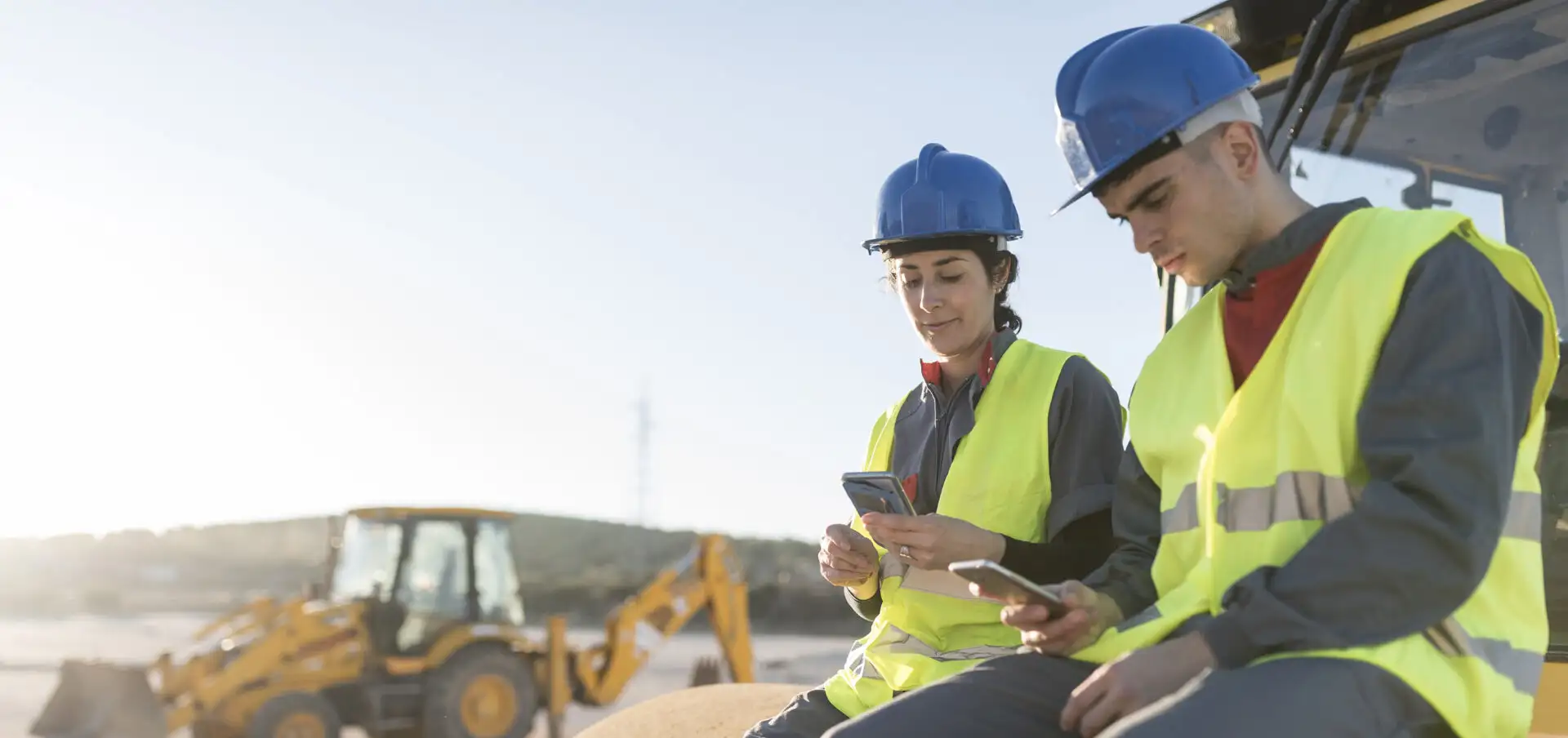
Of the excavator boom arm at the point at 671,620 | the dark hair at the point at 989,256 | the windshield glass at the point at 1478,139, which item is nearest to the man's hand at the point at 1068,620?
the dark hair at the point at 989,256

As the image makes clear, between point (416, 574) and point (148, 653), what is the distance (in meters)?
27.5

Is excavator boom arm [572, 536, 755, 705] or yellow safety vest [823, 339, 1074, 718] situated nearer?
yellow safety vest [823, 339, 1074, 718]

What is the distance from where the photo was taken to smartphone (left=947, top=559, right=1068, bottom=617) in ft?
6.31

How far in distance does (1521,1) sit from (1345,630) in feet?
6.34

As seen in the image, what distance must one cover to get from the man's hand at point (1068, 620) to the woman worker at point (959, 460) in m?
0.38

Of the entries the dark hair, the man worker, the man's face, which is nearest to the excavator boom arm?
the dark hair

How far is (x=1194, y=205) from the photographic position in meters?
2.09

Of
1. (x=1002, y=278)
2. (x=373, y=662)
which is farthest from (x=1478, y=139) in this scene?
(x=373, y=662)

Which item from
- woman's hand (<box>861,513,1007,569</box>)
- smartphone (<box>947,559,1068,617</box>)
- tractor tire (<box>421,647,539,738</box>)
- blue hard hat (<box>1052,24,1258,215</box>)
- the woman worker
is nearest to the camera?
smartphone (<box>947,559,1068,617</box>)

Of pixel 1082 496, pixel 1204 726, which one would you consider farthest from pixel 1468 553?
pixel 1082 496

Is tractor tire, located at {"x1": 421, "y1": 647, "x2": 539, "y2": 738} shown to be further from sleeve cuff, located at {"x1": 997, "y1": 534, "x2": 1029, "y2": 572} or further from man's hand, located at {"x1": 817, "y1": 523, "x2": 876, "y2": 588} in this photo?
sleeve cuff, located at {"x1": 997, "y1": 534, "x2": 1029, "y2": 572}

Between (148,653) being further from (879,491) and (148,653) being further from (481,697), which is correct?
(879,491)

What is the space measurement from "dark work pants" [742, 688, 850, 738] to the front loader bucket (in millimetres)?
11061

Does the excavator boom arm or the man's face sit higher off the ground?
the man's face
